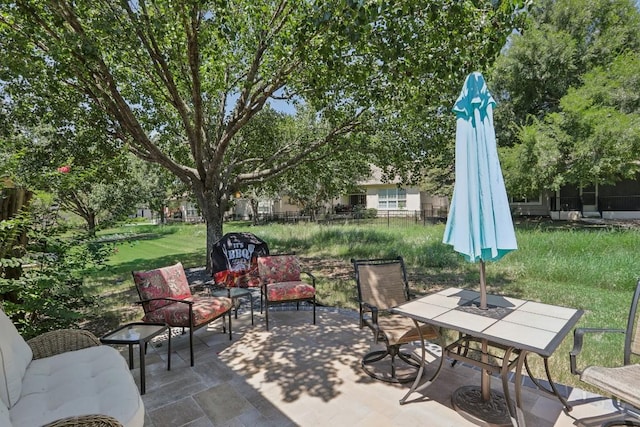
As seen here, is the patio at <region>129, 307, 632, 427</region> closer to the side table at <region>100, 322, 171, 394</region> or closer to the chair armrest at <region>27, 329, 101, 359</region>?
the side table at <region>100, 322, 171, 394</region>

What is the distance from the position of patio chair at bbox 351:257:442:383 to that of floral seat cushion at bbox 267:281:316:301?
1.15 meters

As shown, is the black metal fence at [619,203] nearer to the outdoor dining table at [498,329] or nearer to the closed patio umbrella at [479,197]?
the outdoor dining table at [498,329]

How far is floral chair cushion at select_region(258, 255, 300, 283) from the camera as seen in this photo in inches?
210

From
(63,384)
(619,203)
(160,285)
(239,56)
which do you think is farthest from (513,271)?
(619,203)

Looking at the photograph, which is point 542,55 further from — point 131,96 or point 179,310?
point 179,310

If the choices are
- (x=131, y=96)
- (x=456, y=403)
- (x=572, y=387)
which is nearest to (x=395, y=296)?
(x=456, y=403)

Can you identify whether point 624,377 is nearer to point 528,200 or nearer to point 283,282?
point 283,282

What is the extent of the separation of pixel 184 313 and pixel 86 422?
222 centimetres

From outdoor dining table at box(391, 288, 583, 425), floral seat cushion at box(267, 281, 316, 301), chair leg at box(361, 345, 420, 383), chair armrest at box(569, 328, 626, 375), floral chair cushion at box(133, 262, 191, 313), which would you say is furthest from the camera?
floral seat cushion at box(267, 281, 316, 301)

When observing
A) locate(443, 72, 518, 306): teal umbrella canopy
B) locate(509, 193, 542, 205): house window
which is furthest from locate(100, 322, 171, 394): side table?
locate(509, 193, 542, 205): house window

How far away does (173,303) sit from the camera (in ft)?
13.5

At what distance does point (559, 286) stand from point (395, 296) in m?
4.51

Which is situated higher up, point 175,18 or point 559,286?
point 175,18

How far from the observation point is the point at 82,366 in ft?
8.21
